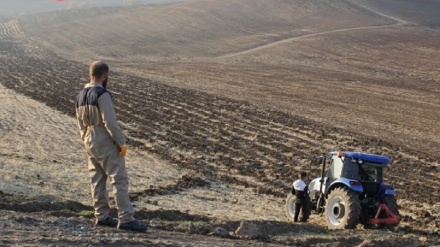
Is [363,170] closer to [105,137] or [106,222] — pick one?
[106,222]

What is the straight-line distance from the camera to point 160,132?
2400cm

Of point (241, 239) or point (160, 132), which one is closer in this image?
point (241, 239)

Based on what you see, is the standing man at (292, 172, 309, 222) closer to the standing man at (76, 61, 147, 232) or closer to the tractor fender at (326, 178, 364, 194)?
the tractor fender at (326, 178, 364, 194)

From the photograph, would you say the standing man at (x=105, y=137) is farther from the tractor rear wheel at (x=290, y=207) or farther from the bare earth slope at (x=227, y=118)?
the tractor rear wheel at (x=290, y=207)

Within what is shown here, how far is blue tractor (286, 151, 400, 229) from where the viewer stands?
39.9ft

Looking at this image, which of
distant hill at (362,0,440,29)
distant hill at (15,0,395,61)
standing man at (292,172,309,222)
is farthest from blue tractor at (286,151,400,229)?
distant hill at (362,0,440,29)

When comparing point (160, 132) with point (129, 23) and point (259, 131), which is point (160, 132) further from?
point (129, 23)

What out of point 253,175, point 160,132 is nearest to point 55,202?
point 253,175

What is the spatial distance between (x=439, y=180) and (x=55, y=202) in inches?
401

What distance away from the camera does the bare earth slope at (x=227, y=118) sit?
1358 centimetres

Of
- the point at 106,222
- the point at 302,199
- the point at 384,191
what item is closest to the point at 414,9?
the point at 384,191

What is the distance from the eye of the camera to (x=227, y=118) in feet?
89.5

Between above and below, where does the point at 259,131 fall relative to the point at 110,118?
below

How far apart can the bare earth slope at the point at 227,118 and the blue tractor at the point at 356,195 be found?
0.40 metres
